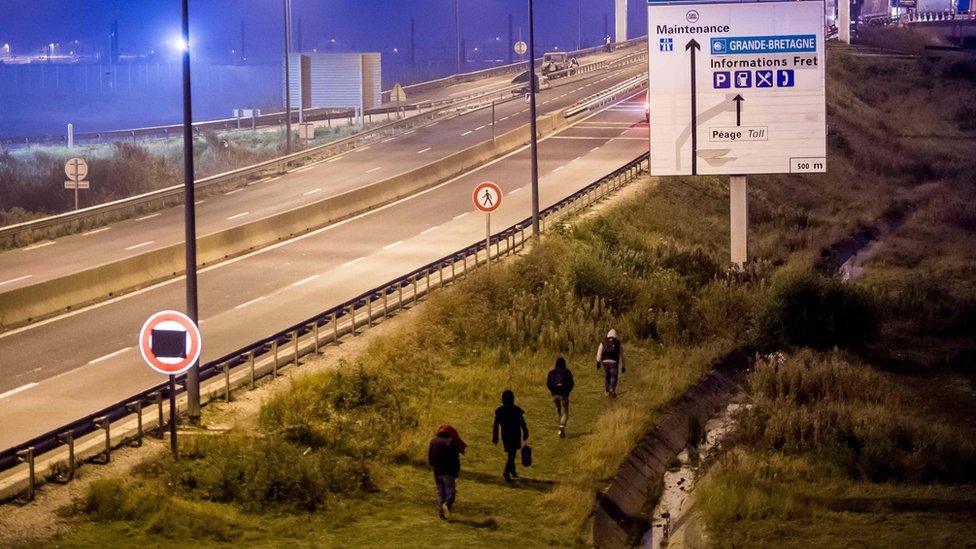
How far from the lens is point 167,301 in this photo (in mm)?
28188

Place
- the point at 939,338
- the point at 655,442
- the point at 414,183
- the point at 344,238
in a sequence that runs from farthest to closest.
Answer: the point at 414,183 → the point at 344,238 → the point at 939,338 → the point at 655,442

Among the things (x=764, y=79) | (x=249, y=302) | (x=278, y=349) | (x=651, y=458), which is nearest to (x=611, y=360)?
(x=651, y=458)

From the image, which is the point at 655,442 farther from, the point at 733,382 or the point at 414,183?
the point at 414,183

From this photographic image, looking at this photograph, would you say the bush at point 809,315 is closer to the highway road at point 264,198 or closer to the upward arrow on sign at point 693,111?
the upward arrow on sign at point 693,111

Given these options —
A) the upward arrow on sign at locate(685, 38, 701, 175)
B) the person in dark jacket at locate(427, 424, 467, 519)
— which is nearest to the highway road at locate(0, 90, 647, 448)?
the person in dark jacket at locate(427, 424, 467, 519)

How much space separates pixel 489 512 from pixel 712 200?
38573 mm

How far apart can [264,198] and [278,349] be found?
22.8 metres

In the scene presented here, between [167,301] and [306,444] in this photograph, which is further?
[167,301]

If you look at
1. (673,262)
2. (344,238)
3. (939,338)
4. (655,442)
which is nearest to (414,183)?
(344,238)

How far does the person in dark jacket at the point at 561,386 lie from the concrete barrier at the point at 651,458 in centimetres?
118

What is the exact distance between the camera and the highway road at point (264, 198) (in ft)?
109

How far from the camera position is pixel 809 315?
1223 inches

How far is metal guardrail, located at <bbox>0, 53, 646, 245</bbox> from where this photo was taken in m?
36.6

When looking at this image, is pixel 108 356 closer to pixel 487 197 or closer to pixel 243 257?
pixel 487 197
